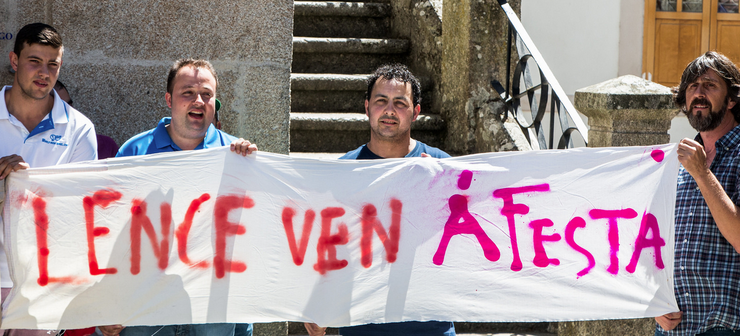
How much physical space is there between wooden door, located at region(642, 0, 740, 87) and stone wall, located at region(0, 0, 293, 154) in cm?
702

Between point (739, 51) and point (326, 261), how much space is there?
8.79m

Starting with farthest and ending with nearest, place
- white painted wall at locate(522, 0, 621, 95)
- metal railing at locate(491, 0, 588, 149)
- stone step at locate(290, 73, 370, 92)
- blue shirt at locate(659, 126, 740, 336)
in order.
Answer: white painted wall at locate(522, 0, 621, 95) < stone step at locate(290, 73, 370, 92) < metal railing at locate(491, 0, 588, 149) < blue shirt at locate(659, 126, 740, 336)

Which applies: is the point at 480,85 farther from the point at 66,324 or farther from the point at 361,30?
the point at 66,324

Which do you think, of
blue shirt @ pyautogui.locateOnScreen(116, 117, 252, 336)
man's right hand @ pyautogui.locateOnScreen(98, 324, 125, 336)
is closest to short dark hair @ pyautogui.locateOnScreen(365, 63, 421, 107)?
blue shirt @ pyautogui.locateOnScreen(116, 117, 252, 336)

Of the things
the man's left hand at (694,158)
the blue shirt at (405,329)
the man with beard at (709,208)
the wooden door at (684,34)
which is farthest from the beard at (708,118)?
the wooden door at (684,34)

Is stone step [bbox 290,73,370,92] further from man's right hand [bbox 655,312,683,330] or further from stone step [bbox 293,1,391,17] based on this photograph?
man's right hand [bbox 655,312,683,330]

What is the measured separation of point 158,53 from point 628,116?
2735mm

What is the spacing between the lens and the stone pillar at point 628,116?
417 centimetres

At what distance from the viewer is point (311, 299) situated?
3.20 metres

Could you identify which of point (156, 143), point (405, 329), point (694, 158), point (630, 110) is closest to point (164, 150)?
point (156, 143)

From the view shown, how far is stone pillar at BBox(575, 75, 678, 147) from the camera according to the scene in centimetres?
416

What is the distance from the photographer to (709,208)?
2902 mm

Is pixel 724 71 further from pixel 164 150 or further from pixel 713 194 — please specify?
pixel 164 150

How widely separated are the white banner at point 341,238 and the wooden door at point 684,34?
23.5 feet
